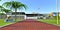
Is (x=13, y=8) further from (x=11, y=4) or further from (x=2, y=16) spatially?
(x=2, y=16)

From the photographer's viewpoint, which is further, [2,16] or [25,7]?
[2,16]

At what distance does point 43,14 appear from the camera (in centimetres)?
16150

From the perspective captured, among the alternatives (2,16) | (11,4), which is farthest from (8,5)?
(2,16)

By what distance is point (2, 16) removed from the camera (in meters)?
123

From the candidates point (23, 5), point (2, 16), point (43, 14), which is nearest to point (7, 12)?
point (2, 16)

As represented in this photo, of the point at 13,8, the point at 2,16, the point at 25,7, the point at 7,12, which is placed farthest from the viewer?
the point at 7,12

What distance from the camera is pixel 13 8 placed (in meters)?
74.3

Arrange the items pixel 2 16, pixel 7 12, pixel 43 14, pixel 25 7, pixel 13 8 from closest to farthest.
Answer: pixel 13 8 < pixel 25 7 < pixel 2 16 < pixel 7 12 < pixel 43 14

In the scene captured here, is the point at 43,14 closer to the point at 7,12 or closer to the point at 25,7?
the point at 7,12

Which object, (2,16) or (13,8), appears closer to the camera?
(13,8)

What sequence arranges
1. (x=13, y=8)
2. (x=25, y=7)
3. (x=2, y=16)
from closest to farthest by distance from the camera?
(x=13, y=8) < (x=25, y=7) < (x=2, y=16)

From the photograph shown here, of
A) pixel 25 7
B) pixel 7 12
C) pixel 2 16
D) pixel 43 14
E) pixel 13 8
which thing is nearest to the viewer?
pixel 13 8

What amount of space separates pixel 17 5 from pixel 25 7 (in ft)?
14.7

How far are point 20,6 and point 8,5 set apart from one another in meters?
5.52
